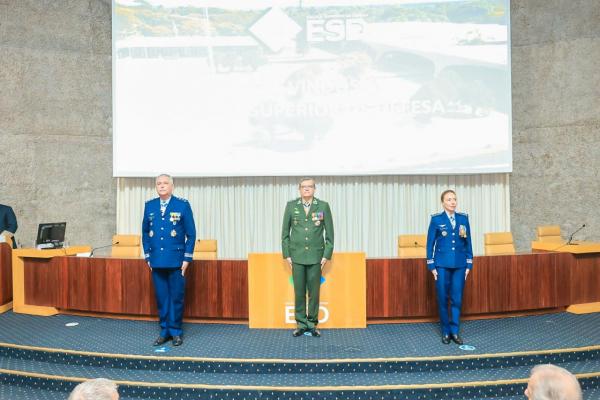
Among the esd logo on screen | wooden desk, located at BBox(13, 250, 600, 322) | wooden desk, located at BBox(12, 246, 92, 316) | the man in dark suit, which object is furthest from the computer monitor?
the esd logo on screen

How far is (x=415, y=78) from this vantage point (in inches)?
301

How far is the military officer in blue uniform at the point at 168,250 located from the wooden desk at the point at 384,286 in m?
0.68

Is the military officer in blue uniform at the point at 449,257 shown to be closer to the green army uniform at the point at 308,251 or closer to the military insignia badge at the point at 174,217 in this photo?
the green army uniform at the point at 308,251

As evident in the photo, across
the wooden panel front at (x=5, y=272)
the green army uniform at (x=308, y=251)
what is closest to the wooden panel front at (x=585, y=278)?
the green army uniform at (x=308, y=251)

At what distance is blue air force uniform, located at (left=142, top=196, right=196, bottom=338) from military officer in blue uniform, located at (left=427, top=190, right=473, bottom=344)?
2267 millimetres

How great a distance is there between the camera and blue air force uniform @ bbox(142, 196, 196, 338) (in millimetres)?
4480

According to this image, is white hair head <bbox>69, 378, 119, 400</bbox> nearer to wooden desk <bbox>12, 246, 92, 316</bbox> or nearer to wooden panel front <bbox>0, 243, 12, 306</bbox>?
wooden desk <bbox>12, 246, 92, 316</bbox>

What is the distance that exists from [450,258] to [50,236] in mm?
4612

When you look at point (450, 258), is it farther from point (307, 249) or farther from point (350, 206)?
point (350, 206)

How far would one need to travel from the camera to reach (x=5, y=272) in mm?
6113

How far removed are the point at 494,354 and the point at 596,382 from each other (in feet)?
2.45

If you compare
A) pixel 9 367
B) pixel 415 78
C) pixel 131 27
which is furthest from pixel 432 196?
pixel 9 367

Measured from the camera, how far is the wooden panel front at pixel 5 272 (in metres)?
6.04

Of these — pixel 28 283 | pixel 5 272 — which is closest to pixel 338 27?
pixel 28 283
